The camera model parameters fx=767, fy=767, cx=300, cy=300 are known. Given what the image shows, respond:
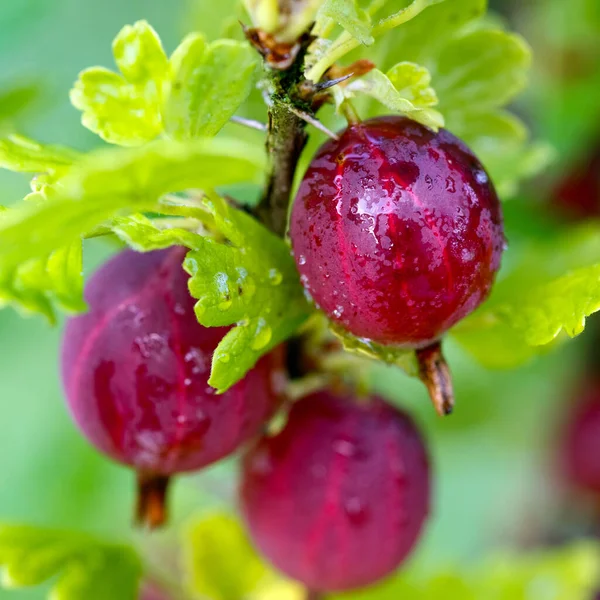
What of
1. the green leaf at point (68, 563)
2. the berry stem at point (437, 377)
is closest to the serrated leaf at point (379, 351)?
the berry stem at point (437, 377)

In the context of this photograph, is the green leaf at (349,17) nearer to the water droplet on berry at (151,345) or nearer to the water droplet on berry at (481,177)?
the water droplet on berry at (481,177)

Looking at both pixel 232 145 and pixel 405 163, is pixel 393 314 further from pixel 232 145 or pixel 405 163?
pixel 232 145

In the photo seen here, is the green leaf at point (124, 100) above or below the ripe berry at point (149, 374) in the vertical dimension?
above

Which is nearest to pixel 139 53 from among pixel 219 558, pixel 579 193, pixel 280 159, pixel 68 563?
pixel 280 159

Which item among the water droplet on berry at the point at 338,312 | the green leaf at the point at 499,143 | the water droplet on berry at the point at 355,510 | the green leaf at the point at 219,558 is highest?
the water droplet on berry at the point at 338,312

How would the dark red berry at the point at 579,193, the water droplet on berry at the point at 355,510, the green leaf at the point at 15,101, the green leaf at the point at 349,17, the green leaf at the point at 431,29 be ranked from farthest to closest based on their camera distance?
the dark red berry at the point at 579,193, the green leaf at the point at 15,101, the water droplet on berry at the point at 355,510, the green leaf at the point at 431,29, the green leaf at the point at 349,17

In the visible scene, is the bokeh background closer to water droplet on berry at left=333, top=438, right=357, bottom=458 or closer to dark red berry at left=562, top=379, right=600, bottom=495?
dark red berry at left=562, top=379, right=600, bottom=495

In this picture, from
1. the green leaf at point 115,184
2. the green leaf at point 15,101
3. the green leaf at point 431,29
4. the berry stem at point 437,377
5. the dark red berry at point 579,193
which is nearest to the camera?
the green leaf at point 115,184
